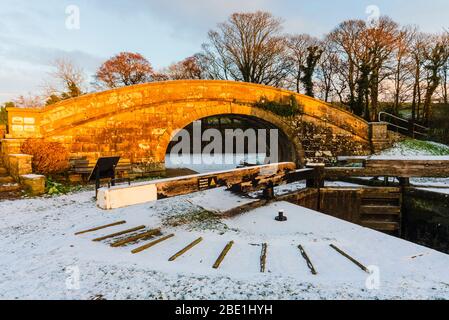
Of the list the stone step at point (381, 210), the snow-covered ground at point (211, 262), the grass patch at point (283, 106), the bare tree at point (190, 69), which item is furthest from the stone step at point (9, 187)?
the bare tree at point (190, 69)

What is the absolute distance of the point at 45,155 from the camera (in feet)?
28.8

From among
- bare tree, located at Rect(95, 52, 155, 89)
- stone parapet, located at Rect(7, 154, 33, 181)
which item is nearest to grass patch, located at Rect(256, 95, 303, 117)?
stone parapet, located at Rect(7, 154, 33, 181)

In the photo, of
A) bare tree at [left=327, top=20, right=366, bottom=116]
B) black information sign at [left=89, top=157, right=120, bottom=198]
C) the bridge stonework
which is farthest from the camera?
bare tree at [left=327, top=20, right=366, bottom=116]

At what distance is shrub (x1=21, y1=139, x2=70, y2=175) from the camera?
872 centimetres

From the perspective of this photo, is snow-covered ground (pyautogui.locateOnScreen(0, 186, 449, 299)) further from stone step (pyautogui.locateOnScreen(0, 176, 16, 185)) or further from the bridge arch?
the bridge arch

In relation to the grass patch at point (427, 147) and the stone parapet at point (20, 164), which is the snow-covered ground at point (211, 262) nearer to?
the stone parapet at point (20, 164)

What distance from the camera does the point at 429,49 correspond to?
23812 mm

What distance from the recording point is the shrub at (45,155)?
343 inches

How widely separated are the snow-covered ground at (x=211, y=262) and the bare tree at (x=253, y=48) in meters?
24.5

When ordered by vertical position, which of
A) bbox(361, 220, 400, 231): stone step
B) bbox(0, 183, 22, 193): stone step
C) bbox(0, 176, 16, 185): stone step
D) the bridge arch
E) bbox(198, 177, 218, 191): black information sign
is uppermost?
the bridge arch

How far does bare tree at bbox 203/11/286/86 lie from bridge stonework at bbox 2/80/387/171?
52.4 feet

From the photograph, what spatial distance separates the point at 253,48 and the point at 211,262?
26.9m
